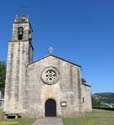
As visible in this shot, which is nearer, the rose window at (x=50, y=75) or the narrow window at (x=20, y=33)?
the rose window at (x=50, y=75)

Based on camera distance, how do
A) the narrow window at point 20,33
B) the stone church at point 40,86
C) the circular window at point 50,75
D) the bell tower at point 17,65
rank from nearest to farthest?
the stone church at point 40,86 → the bell tower at point 17,65 → the circular window at point 50,75 → the narrow window at point 20,33

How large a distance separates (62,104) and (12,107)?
607 cm

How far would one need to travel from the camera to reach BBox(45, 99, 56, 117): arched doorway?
24188mm

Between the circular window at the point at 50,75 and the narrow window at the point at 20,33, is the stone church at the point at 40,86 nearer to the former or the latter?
the circular window at the point at 50,75

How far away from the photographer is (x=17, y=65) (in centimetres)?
2548

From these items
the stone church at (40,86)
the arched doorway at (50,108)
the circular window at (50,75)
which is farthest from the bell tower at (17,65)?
the arched doorway at (50,108)

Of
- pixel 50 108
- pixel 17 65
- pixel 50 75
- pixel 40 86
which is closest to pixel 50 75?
pixel 50 75

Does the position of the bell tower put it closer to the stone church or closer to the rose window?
the stone church

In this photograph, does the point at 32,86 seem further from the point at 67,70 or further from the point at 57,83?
the point at 67,70

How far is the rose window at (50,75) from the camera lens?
81.8ft

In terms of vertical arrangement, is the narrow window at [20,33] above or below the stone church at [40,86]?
above

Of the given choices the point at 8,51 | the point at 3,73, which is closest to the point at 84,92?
the point at 8,51

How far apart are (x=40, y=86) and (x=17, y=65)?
4.02 m

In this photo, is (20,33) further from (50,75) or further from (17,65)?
(50,75)
